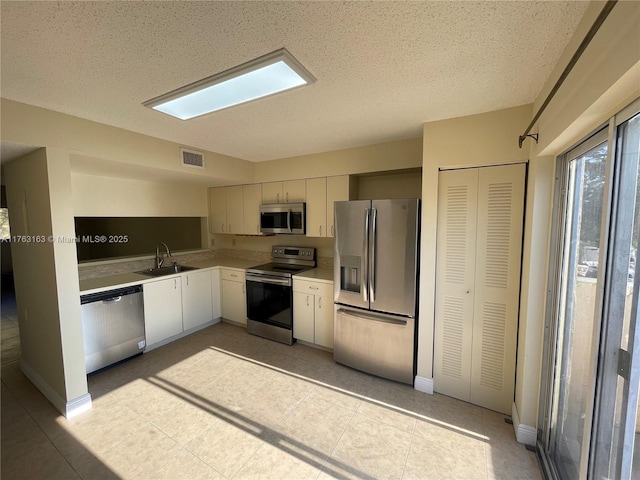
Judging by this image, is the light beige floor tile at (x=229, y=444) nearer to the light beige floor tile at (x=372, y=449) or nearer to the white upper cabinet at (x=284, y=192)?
the light beige floor tile at (x=372, y=449)

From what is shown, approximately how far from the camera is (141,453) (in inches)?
72.2

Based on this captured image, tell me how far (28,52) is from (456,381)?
3612 mm

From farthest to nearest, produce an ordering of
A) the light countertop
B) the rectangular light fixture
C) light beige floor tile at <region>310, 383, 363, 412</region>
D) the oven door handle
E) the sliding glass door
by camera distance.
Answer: the oven door handle, the light countertop, light beige floor tile at <region>310, 383, 363, 412</region>, the rectangular light fixture, the sliding glass door

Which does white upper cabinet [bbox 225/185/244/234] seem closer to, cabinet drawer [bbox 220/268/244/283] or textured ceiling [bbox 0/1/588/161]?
cabinet drawer [bbox 220/268/244/283]

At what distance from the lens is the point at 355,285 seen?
9.30 feet

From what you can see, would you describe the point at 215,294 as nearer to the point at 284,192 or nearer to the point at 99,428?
the point at 284,192

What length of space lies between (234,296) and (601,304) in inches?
150

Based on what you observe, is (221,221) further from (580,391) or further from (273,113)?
(580,391)

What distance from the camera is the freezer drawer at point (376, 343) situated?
2.56 metres

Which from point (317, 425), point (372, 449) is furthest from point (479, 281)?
point (317, 425)

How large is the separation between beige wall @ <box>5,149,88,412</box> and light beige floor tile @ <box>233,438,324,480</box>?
1.67 m

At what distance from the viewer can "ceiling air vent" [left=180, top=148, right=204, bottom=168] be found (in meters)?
3.01

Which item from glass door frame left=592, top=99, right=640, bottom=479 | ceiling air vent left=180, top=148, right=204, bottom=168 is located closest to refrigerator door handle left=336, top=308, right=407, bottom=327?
glass door frame left=592, top=99, right=640, bottom=479

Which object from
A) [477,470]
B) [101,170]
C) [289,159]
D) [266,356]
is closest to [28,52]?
[101,170]
